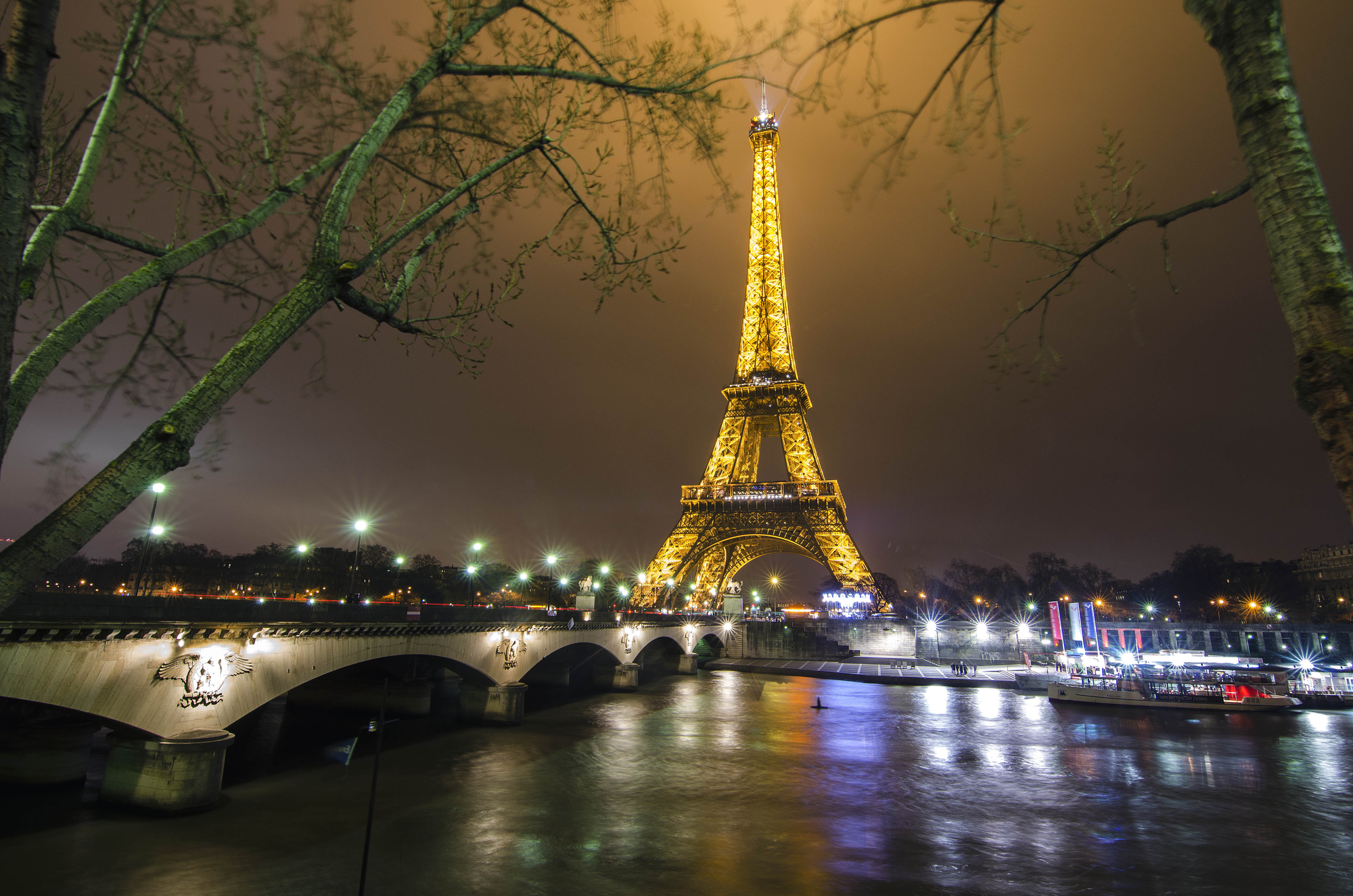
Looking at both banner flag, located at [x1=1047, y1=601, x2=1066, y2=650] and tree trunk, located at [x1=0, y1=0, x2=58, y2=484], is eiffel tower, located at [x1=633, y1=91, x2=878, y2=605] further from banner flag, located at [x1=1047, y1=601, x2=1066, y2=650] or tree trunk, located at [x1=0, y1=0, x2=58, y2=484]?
tree trunk, located at [x1=0, y1=0, x2=58, y2=484]

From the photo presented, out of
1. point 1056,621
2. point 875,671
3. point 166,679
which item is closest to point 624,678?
point 875,671

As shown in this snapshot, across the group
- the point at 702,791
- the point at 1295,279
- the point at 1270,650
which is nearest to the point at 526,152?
the point at 1295,279

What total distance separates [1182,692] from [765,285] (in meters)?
56.8

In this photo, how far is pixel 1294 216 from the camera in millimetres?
2754

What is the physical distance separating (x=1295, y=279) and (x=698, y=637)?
66.4m

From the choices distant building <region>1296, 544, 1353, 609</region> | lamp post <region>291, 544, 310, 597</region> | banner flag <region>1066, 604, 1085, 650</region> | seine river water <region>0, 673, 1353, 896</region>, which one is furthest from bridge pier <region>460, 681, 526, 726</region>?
distant building <region>1296, 544, 1353, 609</region>

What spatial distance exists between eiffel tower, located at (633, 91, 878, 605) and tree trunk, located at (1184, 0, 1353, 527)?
6293 centimetres

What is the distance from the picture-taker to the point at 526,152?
229 inches

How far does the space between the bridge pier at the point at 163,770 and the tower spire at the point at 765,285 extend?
64.2m

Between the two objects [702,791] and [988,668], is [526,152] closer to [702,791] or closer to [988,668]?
[702,791]

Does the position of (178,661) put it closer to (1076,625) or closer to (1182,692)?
(1182,692)

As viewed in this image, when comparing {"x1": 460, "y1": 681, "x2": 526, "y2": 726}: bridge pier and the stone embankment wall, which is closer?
{"x1": 460, "y1": 681, "x2": 526, "y2": 726}: bridge pier

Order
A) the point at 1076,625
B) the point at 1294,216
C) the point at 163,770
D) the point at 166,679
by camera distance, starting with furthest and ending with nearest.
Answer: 1. the point at 1076,625
2. the point at 163,770
3. the point at 166,679
4. the point at 1294,216

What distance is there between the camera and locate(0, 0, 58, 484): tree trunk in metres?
2.92
